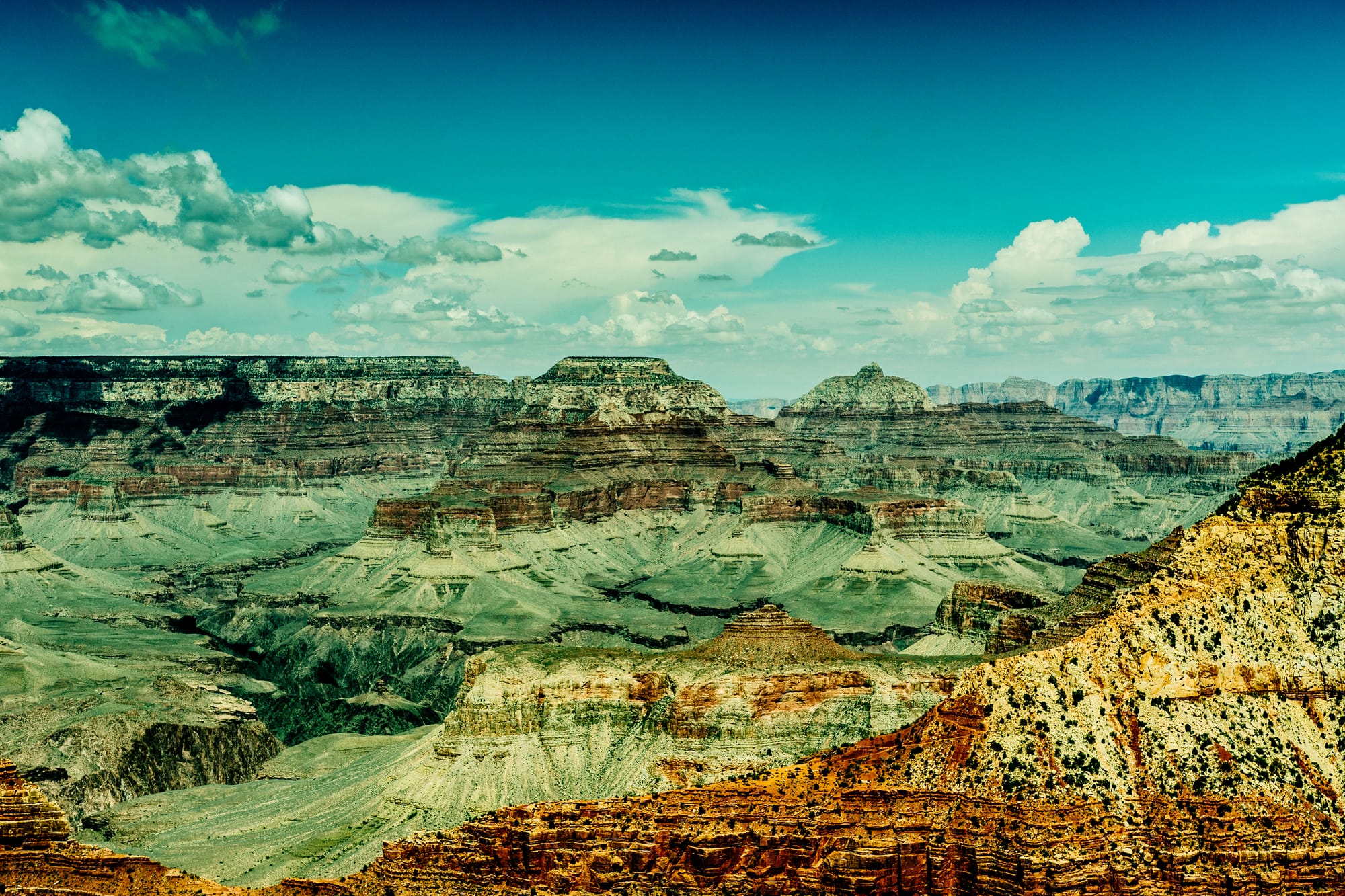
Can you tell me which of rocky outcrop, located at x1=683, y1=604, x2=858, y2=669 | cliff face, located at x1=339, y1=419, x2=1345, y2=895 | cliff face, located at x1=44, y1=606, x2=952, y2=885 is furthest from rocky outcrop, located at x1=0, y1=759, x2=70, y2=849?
rocky outcrop, located at x1=683, y1=604, x2=858, y2=669

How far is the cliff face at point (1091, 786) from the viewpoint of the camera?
3762 cm

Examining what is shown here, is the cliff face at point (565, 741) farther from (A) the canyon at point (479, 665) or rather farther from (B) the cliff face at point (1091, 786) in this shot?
(B) the cliff face at point (1091, 786)

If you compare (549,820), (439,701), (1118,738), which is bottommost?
(439,701)

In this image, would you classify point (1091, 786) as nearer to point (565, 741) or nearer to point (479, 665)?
point (565, 741)

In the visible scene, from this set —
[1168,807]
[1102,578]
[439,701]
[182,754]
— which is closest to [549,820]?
[1168,807]

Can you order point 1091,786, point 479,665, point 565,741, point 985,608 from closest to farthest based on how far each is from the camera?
1. point 1091,786
2. point 565,741
3. point 479,665
4. point 985,608

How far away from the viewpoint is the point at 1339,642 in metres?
41.5

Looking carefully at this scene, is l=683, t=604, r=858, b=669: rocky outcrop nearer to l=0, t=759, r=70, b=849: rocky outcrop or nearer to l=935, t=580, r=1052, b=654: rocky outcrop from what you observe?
l=935, t=580, r=1052, b=654: rocky outcrop

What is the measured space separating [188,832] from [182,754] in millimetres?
29632

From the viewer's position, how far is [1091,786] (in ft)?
128

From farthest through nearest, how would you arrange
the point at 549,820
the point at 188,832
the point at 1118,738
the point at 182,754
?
the point at 182,754 → the point at 188,832 → the point at 549,820 → the point at 1118,738

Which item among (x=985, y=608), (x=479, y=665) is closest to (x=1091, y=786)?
(x=479, y=665)

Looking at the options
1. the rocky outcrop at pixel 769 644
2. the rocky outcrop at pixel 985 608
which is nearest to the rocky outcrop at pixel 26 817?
the rocky outcrop at pixel 769 644

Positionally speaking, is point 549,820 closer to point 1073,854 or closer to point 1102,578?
point 1073,854
